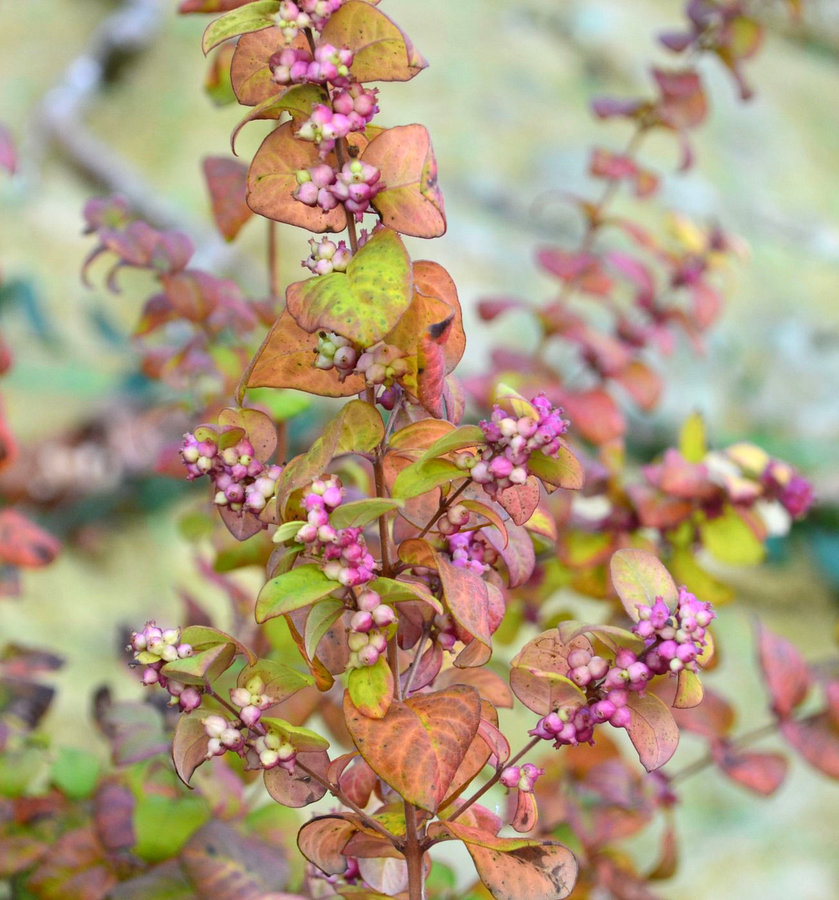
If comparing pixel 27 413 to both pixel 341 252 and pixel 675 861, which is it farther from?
pixel 341 252

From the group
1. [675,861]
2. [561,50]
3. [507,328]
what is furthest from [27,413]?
[561,50]

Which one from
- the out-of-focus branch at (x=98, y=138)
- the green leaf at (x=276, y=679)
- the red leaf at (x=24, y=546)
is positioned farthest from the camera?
the out-of-focus branch at (x=98, y=138)

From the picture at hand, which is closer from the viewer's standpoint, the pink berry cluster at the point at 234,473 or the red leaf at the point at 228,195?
the pink berry cluster at the point at 234,473

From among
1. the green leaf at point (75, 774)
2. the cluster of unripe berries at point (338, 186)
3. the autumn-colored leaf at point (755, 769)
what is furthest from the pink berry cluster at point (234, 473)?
the autumn-colored leaf at point (755, 769)

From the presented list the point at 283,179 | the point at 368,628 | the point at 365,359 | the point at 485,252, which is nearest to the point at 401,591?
the point at 368,628

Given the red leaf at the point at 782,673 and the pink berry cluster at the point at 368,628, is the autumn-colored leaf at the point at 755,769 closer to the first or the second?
the red leaf at the point at 782,673
